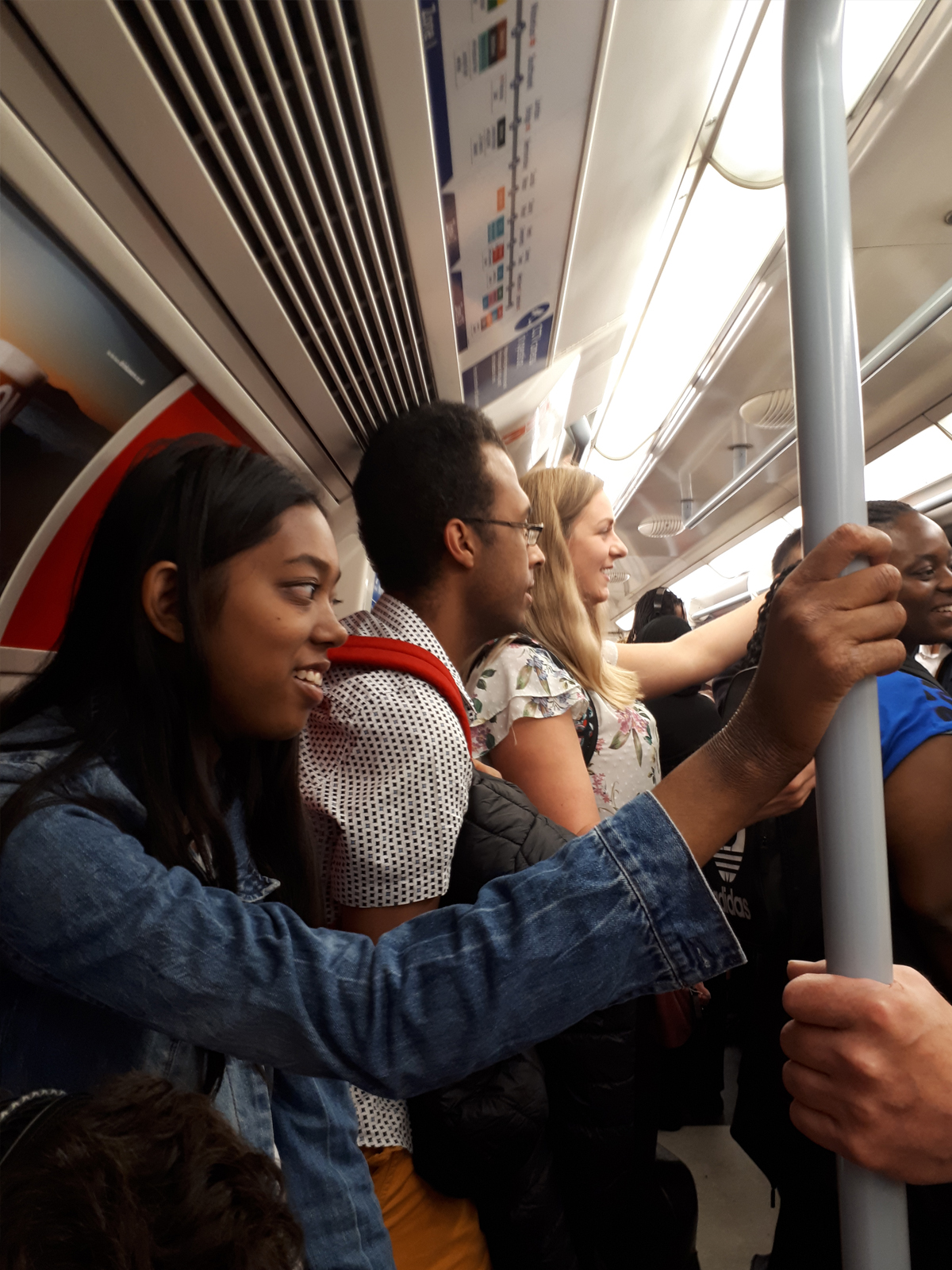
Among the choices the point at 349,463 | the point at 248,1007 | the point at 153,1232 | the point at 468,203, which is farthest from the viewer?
the point at 349,463

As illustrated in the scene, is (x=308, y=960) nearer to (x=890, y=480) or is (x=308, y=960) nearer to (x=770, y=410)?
(x=770, y=410)

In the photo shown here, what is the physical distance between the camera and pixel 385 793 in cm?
95

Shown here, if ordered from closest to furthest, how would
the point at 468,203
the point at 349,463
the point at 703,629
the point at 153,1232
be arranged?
1. the point at 153,1232
2. the point at 468,203
3. the point at 349,463
4. the point at 703,629

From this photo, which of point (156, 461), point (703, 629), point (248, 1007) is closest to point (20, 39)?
point (156, 461)

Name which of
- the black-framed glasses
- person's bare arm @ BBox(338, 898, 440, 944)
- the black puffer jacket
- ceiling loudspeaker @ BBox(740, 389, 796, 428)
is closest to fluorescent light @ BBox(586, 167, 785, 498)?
ceiling loudspeaker @ BBox(740, 389, 796, 428)

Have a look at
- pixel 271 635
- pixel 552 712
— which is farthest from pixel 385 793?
pixel 552 712

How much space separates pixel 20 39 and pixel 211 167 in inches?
8.6

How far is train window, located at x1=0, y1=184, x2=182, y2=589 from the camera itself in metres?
0.84

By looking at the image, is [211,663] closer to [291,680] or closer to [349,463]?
[291,680]

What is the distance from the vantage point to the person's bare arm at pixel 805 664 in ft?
1.85

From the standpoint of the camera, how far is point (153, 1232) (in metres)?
0.37

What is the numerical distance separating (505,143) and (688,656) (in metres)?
1.57

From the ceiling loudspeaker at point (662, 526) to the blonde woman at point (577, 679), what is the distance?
10.8ft

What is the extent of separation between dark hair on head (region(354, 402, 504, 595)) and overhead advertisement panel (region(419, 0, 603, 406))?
270 mm
